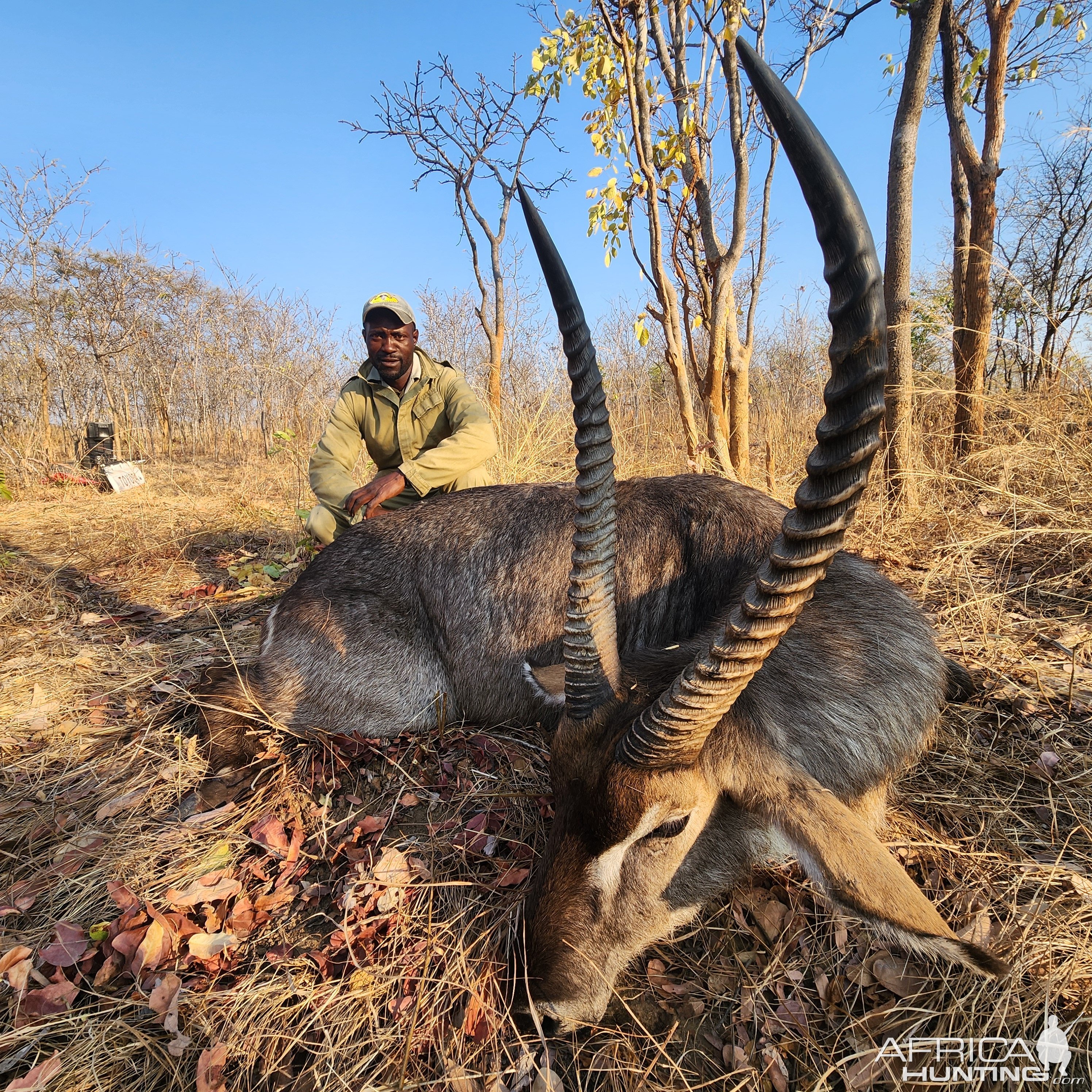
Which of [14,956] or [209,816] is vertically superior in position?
[209,816]

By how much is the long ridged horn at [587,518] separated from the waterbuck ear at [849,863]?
64cm

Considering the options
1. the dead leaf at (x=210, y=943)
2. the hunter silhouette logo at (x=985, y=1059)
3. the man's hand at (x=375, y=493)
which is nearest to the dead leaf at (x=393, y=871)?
the dead leaf at (x=210, y=943)

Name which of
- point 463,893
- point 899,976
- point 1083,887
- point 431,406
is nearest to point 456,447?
point 431,406

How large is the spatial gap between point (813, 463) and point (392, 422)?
515 centimetres

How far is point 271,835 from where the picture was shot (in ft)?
9.59

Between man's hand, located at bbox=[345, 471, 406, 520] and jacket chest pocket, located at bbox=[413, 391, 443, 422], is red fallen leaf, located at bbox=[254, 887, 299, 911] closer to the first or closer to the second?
man's hand, located at bbox=[345, 471, 406, 520]

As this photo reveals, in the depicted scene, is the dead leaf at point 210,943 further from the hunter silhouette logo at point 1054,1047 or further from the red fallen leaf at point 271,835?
the hunter silhouette logo at point 1054,1047

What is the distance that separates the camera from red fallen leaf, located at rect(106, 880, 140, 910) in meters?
2.54

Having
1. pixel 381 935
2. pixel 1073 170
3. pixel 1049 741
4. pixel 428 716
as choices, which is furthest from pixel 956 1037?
pixel 1073 170

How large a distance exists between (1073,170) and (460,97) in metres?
15.4

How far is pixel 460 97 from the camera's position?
1500cm

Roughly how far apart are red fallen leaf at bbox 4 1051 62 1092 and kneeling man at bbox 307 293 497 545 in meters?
4.03

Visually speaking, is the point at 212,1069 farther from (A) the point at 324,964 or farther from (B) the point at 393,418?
(B) the point at 393,418

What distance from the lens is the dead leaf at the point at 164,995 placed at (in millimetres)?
2162
